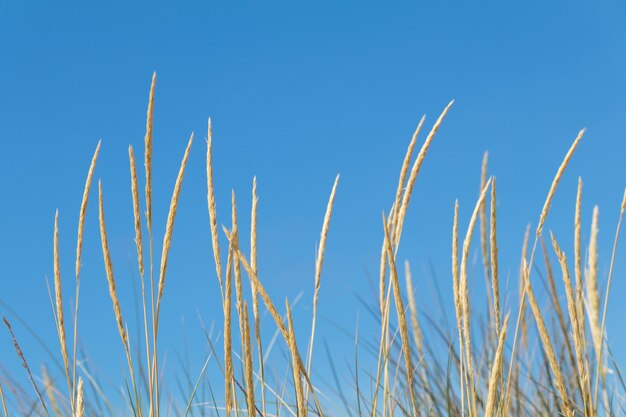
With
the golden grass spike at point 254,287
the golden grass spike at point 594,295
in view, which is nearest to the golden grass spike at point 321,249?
the golden grass spike at point 254,287

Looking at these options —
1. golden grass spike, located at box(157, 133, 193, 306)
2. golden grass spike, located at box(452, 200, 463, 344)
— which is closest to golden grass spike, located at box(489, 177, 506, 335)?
golden grass spike, located at box(452, 200, 463, 344)

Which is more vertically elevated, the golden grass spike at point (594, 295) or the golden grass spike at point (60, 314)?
the golden grass spike at point (60, 314)

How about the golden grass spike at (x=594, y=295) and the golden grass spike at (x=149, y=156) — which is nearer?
the golden grass spike at (x=594, y=295)

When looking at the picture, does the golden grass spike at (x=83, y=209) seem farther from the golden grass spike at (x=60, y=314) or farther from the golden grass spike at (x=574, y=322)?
the golden grass spike at (x=574, y=322)

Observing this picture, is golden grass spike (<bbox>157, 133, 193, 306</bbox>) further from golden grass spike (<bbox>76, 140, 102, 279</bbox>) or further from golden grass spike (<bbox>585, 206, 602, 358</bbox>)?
golden grass spike (<bbox>585, 206, 602, 358</bbox>)

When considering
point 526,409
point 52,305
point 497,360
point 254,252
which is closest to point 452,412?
point 526,409

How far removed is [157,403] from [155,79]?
677 mm

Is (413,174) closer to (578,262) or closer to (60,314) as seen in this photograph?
(578,262)

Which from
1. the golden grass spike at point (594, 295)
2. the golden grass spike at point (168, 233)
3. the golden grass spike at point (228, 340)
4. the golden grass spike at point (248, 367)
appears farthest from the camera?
the golden grass spike at point (168, 233)

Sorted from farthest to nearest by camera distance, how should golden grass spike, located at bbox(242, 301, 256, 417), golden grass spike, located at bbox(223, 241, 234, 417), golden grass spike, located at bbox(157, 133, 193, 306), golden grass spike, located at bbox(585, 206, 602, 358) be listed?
golden grass spike, located at bbox(157, 133, 193, 306) < golden grass spike, located at bbox(223, 241, 234, 417) < golden grass spike, located at bbox(242, 301, 256, 417) < golden grass spike, located at bbox(585, 206, 602, 358)

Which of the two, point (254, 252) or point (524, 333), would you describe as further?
point (524, 333)

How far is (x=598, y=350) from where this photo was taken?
1189 millimetres

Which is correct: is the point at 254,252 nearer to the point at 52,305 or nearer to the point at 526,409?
the point at 52,305

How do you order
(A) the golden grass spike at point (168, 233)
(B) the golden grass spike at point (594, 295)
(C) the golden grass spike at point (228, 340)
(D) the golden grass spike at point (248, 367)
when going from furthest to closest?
1. (A) the golden grass spike at point (168, 233)
2. (C) the golden grass spike at point (228, 340)
3. (D) the golden grass spike at point (248, 367)
4. (B) the golden grass spike at point (594, 295)
